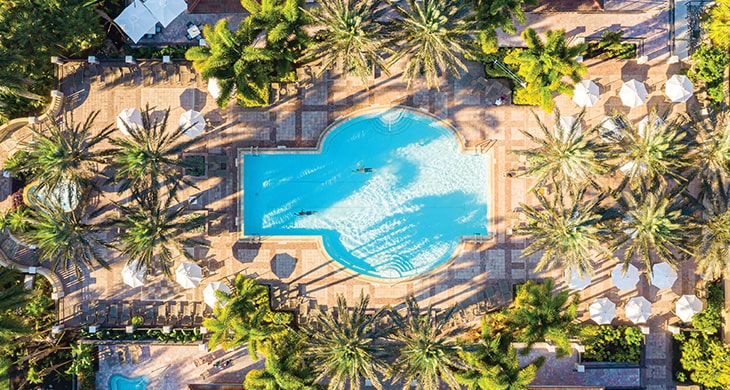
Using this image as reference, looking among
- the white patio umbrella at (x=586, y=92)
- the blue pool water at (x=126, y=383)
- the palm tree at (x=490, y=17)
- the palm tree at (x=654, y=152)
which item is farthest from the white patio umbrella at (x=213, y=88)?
the palm tree at (x=654, y=152)

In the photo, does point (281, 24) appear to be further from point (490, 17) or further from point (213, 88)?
point (490, 17)

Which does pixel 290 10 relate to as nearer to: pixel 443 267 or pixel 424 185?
pixel 424 185

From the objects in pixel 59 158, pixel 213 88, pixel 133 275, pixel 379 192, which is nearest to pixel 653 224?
pixel 379 192

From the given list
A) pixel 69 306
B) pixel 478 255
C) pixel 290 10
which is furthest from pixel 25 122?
pixel 478 255

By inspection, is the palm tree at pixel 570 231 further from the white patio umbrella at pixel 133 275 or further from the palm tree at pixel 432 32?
the white patio umbrella at pixel 133 275

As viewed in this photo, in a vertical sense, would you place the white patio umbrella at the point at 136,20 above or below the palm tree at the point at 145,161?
above

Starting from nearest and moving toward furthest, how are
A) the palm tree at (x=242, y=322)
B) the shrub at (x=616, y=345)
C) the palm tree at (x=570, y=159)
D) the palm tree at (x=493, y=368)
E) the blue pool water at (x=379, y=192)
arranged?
the palm tree at (x=570, y=159) < the palm tree at (x=493, y=368) < the palm tree at (x=242, y=322) < the shrub at (x=616, y=345) < the blue pool water at (x=379, y=192)
